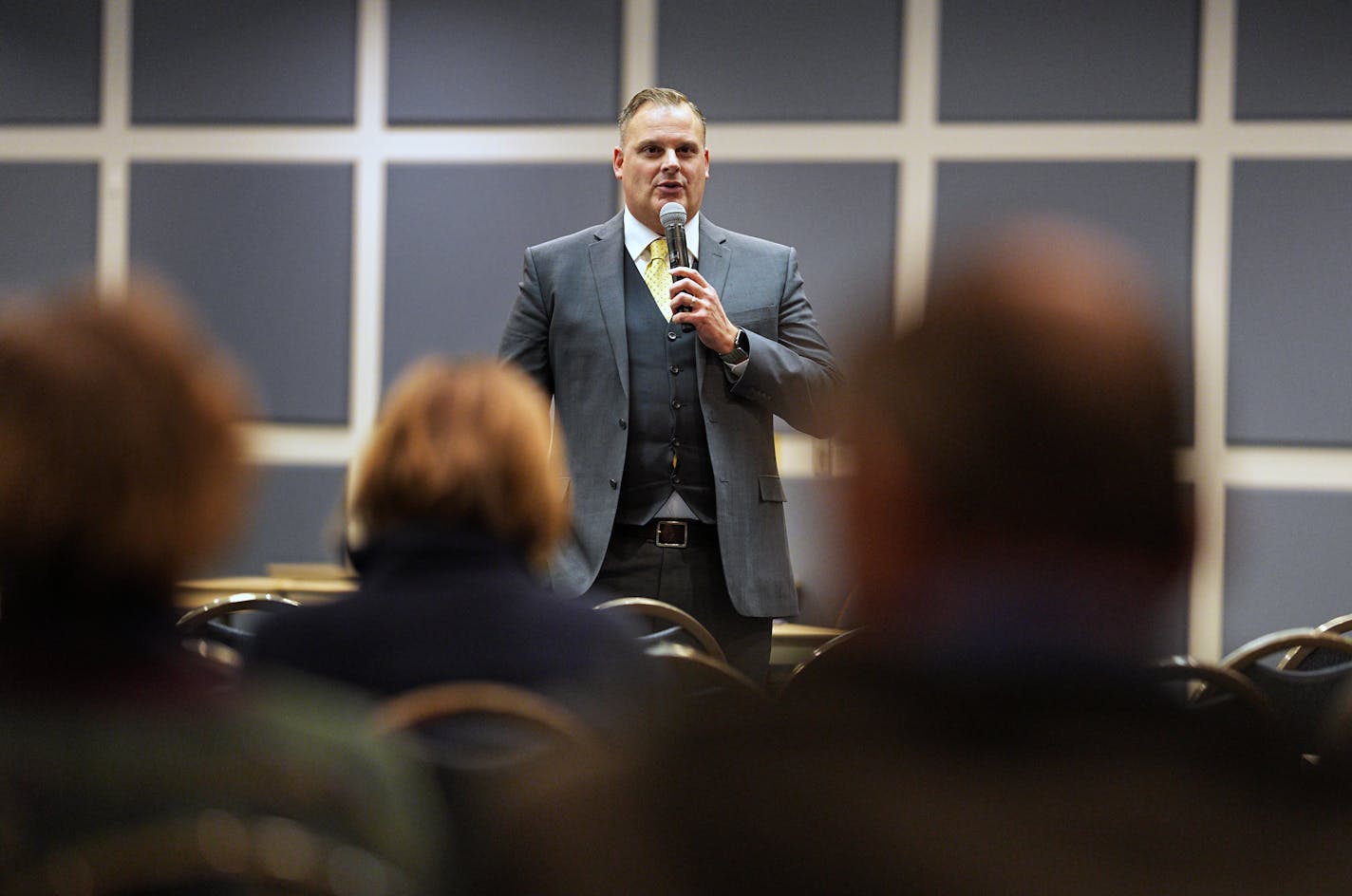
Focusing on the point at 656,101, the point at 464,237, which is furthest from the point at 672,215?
the point at 464,237

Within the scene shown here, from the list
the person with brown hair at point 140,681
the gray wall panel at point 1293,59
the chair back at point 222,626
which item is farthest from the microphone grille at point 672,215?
the gray wall panel at point 1293,59

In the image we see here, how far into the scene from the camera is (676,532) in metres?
2.56

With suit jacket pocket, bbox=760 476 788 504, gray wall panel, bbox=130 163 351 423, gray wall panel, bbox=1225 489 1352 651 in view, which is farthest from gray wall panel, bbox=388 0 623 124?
gray wall panel, bbox=1225 489 1352 651

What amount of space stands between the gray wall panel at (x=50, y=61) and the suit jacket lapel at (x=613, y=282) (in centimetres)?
280

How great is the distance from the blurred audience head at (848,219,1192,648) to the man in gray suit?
1734 mm

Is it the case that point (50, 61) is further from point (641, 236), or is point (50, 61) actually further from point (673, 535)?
point (673, 535)

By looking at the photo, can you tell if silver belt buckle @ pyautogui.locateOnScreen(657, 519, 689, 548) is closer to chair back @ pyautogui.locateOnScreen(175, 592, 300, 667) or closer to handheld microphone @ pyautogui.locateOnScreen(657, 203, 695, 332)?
handheld microphone @ pyautogui.locateOnScreen(657, 203, 695, 332)

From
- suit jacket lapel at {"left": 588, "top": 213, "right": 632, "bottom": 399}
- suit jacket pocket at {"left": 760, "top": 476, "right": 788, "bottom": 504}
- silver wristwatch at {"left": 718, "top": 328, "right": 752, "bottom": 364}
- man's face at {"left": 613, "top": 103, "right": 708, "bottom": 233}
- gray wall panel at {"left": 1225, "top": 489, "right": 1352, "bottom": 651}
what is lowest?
gray wall panel at {"left": 1225, "top": 489, "right": 1352, "bottom": 651}

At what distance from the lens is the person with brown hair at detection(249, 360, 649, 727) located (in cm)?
117

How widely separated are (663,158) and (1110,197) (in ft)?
6.93

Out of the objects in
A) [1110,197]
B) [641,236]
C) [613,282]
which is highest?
[1110,197]

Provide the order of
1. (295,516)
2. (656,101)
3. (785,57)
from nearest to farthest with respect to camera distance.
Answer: (656,101) < (785,57) < (295,516)

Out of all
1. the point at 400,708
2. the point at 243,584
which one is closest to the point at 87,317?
the point at 400,708

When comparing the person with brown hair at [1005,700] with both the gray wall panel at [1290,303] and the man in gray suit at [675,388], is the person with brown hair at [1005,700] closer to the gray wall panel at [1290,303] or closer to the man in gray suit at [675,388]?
the man in gray suit at [675,388]
